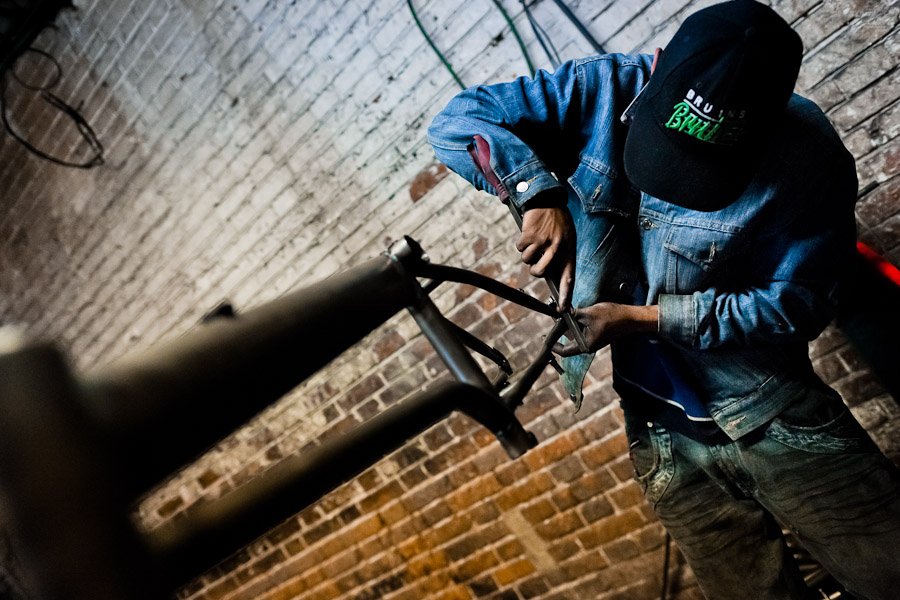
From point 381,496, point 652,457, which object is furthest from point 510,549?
point 652,457

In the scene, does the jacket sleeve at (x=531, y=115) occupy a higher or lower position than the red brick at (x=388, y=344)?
higher

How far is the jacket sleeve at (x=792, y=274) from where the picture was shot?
1.03 meters

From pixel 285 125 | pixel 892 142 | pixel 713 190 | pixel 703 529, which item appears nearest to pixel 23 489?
pixel 713 190

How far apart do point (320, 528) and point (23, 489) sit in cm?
232

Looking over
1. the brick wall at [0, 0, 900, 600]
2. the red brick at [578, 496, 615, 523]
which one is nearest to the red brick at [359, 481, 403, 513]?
the brick wall at [0, 0, 900, 600]

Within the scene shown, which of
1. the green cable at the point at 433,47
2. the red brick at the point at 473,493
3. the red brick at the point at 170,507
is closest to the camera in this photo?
the green cable at the point at 433,47

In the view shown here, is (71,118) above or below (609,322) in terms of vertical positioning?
above

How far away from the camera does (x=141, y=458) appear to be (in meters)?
0.34

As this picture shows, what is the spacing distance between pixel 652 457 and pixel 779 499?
0.27 metres

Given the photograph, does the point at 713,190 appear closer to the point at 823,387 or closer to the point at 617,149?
the point at 617,149

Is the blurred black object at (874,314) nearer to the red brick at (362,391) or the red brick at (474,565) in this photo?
the red brick at (474,565)

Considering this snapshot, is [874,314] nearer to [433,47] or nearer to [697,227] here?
[697,227]

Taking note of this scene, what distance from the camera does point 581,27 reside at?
1695 millimetres

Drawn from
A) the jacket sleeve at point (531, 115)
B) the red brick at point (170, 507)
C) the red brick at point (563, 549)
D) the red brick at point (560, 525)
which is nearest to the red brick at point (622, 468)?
the red brick at point (560, 525)
